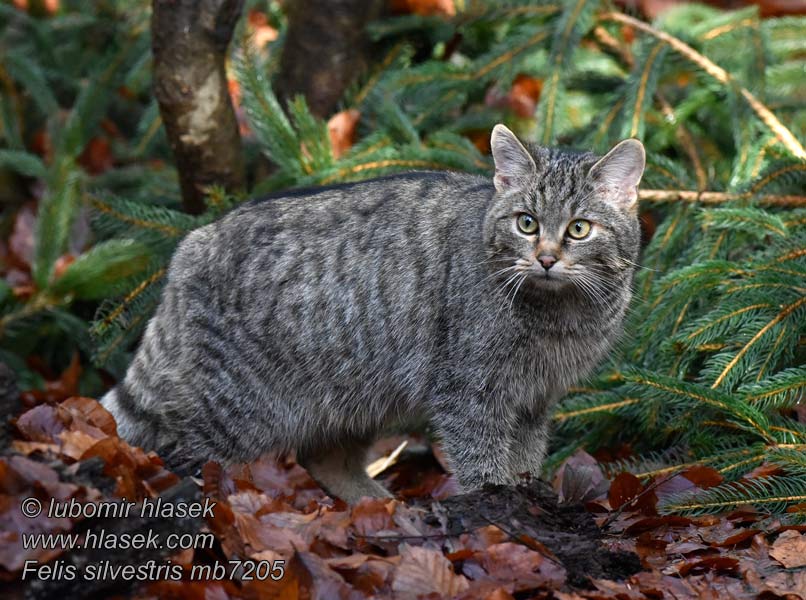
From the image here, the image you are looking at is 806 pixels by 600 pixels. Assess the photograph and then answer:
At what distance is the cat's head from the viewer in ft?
14.1

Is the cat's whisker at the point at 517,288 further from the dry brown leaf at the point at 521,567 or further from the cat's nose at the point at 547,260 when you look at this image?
the dry brown leaf at the point at 521,567

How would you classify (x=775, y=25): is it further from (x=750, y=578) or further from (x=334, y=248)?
(x=750, y=578)

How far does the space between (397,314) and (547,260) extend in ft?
2.66

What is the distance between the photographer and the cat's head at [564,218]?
429cm

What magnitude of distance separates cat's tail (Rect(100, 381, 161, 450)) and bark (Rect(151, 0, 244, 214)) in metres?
1.50

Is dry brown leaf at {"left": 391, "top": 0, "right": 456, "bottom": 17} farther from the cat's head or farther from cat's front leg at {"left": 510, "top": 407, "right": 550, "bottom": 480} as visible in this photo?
cat's front leg at {"left": 510, "top": 407, "right": 550, "bottom": 480}

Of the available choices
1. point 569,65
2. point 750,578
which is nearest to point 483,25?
point 569,65

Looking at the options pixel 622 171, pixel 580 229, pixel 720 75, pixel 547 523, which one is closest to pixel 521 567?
pixel 547 523

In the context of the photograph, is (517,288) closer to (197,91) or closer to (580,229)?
(580,229)

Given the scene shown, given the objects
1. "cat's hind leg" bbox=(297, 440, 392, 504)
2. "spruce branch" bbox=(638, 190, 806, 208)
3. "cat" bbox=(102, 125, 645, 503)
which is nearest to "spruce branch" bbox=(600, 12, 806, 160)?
"spruce branch" bbox=(638, 190, 806, 208)

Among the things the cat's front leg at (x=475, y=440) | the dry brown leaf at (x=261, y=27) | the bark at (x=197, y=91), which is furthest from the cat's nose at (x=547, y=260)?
the dry brown leaf at (x=261, y=27)

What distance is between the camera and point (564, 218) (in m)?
4.32

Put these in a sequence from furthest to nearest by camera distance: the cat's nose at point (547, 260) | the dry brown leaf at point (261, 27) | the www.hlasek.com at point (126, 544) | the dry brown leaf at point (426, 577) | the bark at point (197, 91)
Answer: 1. the dry brown leaf at point (261, 27)
2. the bark at point (197, 91)
3. the cat's nose at point (547, 260)
4. the dry brown leaf at point (426, 577)
5. the www.hlasek.com at point (126, 544)

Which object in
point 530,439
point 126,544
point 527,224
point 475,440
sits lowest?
point 530,439
